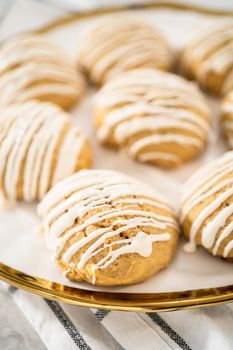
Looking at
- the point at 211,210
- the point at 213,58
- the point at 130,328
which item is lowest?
the point at 130,328

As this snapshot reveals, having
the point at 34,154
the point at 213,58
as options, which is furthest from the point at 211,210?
the point at 213,58

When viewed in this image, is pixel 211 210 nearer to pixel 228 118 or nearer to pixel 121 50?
pixel 228 118

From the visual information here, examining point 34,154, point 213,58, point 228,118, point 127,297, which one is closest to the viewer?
point 127,297

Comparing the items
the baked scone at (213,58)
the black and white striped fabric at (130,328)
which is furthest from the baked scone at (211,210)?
the baked scone at (213,58)

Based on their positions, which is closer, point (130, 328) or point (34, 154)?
point (130, 328)

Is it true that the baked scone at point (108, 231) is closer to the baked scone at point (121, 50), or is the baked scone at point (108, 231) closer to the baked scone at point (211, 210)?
the baked scone at point (211, 210)

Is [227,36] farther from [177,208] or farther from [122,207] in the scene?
[122,207]
